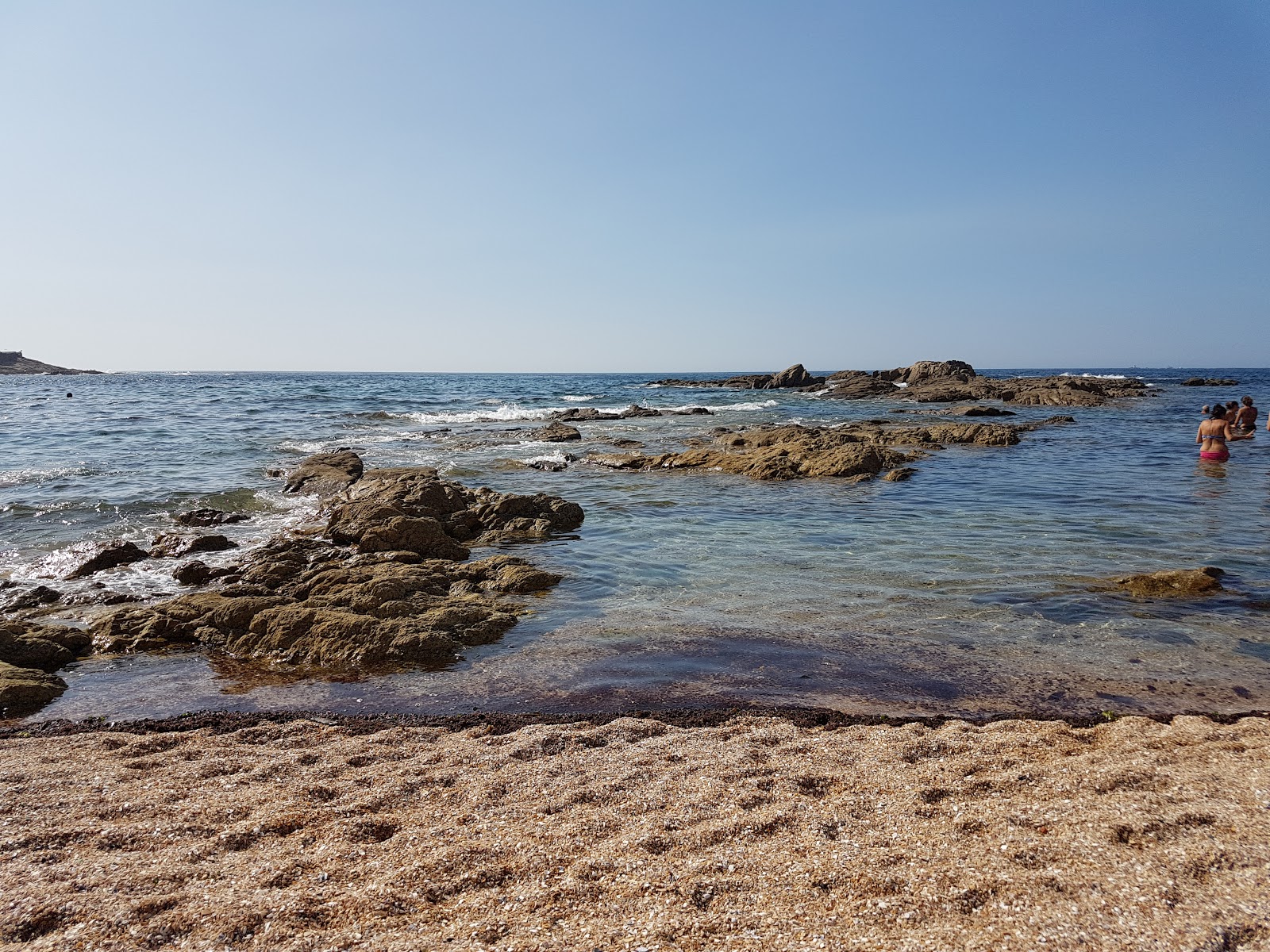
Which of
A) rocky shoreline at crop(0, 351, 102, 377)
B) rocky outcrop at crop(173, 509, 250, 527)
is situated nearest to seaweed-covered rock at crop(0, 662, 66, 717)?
rocky outcrop at crop(173, 509, 250, 527)

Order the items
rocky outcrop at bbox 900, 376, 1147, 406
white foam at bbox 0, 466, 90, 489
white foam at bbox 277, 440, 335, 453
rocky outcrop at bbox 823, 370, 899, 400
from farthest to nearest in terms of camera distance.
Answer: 1. rocky outcrop at bbox 823, 370, 899, 400
2. rocky outcrop at bbox 900, 376, 1147, 406
3. white foam at bbox 277, 440, 335, 453
4. white foam at bbox 0, 466, 90, 489

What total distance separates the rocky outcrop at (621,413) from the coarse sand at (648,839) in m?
33.1

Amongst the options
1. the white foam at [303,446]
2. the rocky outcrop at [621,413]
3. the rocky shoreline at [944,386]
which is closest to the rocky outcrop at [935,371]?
the rocky shoreline at [944,386]

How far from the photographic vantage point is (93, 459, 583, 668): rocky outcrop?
7.02m

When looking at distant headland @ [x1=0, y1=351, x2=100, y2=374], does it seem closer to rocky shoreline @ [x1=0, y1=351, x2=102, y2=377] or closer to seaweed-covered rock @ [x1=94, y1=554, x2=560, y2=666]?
rocky shoreline @ [x1=0, y1=351, x2=102, y2=377]

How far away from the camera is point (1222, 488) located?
612 inches

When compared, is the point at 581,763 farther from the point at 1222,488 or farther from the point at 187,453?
the point at 187,453

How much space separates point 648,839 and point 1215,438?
23.4 metres

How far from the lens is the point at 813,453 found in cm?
1950

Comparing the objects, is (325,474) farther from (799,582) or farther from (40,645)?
(799,582)

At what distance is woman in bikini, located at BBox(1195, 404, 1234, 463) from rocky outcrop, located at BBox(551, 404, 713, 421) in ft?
75.2

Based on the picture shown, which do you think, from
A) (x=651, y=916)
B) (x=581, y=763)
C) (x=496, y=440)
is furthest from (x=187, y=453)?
(x=651, y=916)

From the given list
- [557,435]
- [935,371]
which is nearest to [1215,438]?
[557,435]

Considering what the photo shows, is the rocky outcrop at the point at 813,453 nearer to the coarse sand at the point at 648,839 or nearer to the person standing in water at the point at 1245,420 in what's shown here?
the person standing in water at the point at 1245,420
